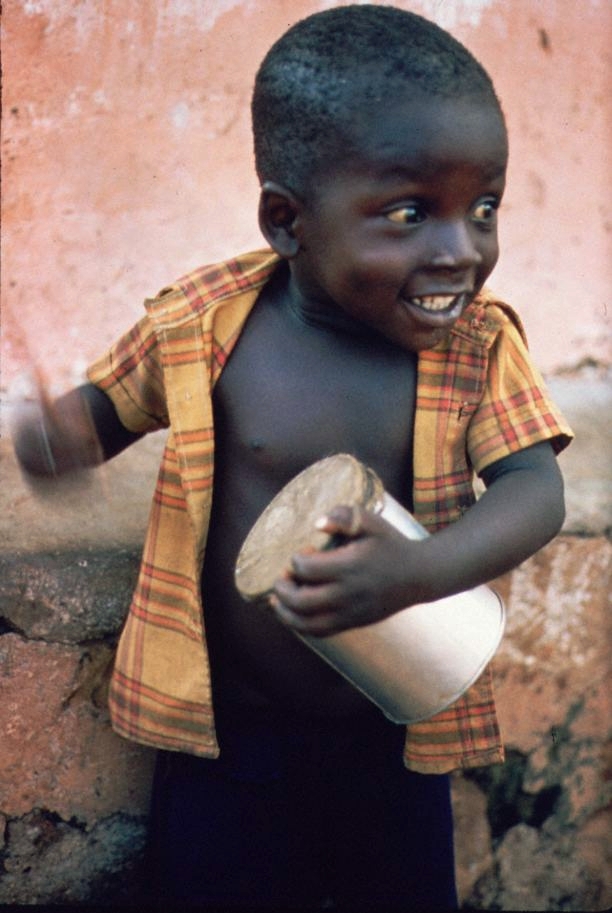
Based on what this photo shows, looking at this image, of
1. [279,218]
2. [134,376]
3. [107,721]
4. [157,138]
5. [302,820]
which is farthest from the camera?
[157,138]

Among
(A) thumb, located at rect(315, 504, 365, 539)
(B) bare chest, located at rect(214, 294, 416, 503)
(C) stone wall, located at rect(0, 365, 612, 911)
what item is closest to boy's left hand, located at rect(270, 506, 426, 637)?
(A) thumb, located at rect(315, 504, 365, 539)

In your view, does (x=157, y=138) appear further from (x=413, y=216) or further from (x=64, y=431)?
(x=413, y=216)

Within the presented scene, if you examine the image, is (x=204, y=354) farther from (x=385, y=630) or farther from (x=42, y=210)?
(x=42, y=210)

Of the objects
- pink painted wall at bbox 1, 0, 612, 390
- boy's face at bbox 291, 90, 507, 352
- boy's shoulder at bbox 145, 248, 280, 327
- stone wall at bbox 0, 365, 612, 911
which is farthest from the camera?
pink painted wall at bbox 1, 0, 612, 390

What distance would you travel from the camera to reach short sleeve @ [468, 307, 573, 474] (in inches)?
56.2

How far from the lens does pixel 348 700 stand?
1.56 m

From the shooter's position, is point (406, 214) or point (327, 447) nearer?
point (406, 214)

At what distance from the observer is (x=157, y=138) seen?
219 cm

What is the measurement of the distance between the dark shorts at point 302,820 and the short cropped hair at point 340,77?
2.54 feet

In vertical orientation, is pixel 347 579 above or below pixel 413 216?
below

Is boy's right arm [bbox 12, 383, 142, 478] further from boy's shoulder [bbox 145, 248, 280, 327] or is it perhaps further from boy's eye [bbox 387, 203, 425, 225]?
boy's eye [bbox 387, 203, 425, 225]

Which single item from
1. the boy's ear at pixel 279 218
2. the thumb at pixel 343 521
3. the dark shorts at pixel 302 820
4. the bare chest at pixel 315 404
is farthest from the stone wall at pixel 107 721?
the thumb at pixel 343 521

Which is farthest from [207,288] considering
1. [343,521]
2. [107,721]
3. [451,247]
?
[107,721]

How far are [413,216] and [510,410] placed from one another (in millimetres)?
294
